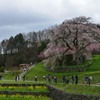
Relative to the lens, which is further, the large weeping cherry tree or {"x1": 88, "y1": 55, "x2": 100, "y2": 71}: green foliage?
the large weeping cherry tree

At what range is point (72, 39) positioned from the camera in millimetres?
70000

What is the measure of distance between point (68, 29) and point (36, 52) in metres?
47.0

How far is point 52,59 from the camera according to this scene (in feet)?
238

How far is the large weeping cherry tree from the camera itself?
70.2 meters

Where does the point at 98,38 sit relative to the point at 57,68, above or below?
above

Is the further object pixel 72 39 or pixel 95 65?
pixel 95 65

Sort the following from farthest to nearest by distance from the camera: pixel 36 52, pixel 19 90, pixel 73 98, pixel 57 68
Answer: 1. pixel 36 52
2. pixel 57 68
3. pixel 19 90
4. pixel 73 98

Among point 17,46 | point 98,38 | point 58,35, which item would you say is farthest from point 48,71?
point 17,46

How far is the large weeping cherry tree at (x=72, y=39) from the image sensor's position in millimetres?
70188

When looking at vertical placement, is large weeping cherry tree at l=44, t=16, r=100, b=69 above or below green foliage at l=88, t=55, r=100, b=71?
above

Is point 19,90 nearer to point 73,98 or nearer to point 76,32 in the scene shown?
point 73,98

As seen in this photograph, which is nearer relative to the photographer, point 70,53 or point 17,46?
point 70,53

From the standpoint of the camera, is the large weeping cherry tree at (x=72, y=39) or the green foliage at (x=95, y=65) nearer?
the green foliage at (x=95, y=65)

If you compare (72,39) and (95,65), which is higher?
(72,39)
